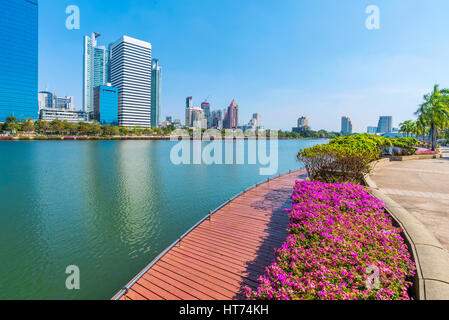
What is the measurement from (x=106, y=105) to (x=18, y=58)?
49524 millimetres

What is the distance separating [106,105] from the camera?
517 ft

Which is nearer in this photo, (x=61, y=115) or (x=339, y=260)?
(x=339, y=260)

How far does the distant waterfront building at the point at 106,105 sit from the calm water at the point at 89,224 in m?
149

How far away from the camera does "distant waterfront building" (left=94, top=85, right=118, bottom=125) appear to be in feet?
510

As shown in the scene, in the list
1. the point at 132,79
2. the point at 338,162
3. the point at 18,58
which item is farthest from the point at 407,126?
the point at 18,58

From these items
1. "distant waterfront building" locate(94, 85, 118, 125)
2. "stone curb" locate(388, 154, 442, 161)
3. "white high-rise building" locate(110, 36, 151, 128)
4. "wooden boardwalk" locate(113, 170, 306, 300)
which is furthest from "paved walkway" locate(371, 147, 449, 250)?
"distant waterfront building" locate(94, 85, 118, 125)

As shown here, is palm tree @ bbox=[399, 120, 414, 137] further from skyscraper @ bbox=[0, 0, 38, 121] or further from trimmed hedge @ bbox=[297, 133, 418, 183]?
skyscraper @ bbox=[0, 0, 38, 121]

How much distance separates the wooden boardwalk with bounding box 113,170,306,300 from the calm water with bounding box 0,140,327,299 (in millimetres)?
2218

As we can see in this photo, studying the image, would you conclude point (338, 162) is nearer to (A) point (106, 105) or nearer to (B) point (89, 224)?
(B) point (89, 224)

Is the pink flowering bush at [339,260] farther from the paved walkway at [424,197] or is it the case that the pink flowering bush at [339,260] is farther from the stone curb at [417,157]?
the stone curb at [417,157]

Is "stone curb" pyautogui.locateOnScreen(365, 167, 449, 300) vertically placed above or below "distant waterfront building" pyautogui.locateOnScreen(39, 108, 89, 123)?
below

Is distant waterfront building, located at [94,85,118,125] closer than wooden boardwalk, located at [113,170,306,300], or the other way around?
wooden boardwalk, located at [113,170,306,300]
